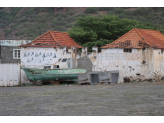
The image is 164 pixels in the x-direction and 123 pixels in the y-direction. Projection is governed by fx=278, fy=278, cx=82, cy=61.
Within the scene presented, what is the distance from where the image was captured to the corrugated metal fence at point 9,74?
21.4 metres

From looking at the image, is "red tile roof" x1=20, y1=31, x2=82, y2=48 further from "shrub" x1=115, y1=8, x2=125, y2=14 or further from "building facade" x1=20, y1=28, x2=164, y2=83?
"shrub" x1=115, y1=8, x2=125, y2=14

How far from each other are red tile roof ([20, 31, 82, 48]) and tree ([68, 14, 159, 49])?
2.98 ft

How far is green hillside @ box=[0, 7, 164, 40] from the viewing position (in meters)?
61.0

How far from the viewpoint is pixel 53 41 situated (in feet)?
80.2

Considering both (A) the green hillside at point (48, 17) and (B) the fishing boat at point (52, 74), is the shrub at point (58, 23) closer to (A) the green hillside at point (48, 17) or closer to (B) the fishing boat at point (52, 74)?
(A) the green hillside at point (48, 17)

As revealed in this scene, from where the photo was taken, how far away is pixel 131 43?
22.8 metres

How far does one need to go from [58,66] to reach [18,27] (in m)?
43.8

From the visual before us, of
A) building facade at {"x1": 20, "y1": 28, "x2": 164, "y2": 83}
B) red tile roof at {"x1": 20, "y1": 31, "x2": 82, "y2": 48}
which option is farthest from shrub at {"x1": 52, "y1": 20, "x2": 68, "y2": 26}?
building facade at {"x1": 20, "y1": 28, "x2": 164, "y2": 83}

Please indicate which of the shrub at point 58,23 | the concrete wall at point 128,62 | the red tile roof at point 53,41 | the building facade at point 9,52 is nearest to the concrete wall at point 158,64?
the concrete wall at point 128,62

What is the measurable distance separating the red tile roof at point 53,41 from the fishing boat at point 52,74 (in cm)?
323

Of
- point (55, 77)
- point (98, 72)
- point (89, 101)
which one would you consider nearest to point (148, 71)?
point (98, 72)

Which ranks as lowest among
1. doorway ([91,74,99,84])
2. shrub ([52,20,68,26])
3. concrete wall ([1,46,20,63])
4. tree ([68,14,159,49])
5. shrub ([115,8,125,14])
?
doorway ([91,74,99,84])

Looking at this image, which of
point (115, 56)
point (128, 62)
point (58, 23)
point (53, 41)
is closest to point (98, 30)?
point (53, 41)
